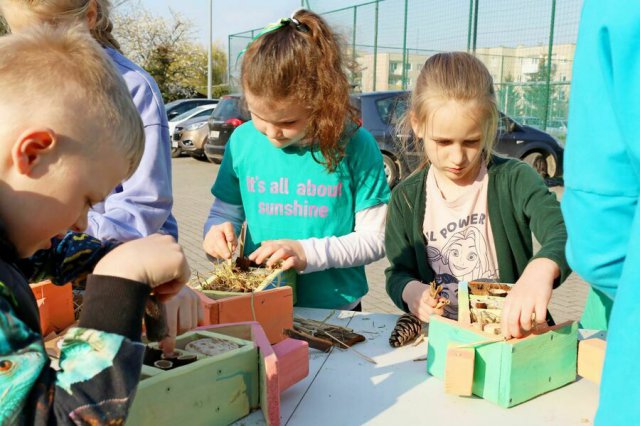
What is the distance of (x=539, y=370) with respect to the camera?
4.64ft

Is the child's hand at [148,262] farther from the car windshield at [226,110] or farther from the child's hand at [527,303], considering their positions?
the car windshield at [226,110]

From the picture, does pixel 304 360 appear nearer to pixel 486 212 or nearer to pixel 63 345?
pixel 63 345

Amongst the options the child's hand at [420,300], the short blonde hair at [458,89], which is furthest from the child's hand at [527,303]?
the short blonde hair at [458,89]

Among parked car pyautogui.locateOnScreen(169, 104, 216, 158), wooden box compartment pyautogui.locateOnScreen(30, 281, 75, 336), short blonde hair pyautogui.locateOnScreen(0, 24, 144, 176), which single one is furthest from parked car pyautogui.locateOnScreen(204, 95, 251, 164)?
short blonde hair pyautogui.locateOnScreen(0, 24, 144, 176)

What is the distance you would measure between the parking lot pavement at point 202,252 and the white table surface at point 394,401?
62 cm

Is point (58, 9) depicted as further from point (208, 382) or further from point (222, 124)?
point (222, 124)

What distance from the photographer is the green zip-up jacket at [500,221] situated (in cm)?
199

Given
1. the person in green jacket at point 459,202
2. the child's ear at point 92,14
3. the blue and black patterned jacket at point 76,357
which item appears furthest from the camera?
the person in green jacket at point 459,202

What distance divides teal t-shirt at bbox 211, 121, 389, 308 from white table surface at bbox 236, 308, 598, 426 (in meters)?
0.68

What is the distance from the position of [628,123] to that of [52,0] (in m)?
1.46

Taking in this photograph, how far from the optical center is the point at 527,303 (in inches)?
55.4

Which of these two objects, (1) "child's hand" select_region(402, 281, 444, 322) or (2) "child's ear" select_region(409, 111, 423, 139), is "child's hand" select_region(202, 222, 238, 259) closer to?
(1) "child's hand" select_region(402, 281, 444, 322)

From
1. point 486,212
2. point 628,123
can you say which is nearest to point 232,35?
point 486,212

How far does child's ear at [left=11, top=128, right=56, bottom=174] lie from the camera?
0.80 metres
